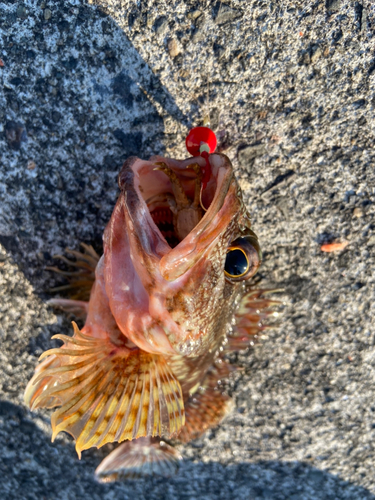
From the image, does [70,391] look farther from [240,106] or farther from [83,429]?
[240,106]

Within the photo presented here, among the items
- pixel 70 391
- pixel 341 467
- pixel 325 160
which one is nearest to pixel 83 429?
pixel 70 391

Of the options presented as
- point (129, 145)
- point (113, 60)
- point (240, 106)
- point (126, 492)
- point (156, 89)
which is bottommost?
point (126, 492)

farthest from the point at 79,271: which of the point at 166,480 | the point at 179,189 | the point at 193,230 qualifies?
the point at 166,480

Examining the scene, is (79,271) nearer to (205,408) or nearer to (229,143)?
(229,143)

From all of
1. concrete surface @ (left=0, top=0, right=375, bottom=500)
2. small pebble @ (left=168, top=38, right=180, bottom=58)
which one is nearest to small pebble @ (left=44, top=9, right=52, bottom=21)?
concrete surface @ (left=0, top=0, right=375, bottom=500)

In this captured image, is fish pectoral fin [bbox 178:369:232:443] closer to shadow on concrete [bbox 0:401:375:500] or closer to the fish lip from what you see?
shadow on concrete [bbox 0:401:375:500]
